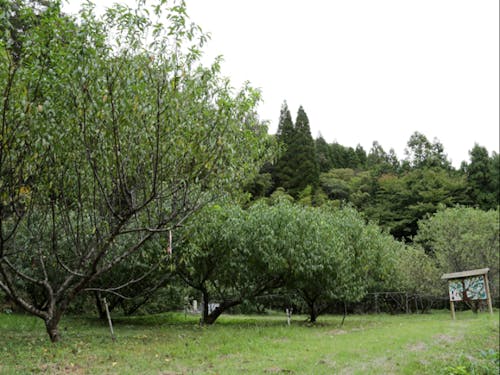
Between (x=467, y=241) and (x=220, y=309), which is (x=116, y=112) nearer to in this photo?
(x=220, y=309)

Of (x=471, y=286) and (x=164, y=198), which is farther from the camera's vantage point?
(x=471, y=286)

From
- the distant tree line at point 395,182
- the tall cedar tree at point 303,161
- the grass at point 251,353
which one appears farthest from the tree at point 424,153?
the grass at point 251,353

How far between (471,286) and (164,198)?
12294mm

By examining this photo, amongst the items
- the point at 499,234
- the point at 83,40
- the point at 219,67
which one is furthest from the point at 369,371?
the point at 499,234

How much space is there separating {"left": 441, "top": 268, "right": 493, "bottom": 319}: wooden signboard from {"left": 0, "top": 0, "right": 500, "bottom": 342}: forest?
313 cm

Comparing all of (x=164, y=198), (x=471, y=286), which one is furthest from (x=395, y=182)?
(x=164, y=198)

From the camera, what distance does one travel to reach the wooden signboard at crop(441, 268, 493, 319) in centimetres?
1427

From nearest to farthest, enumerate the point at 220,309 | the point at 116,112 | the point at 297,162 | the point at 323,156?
the point at 116,112 → the point at 220,309 → the point at 297,162 → the point at 323,156

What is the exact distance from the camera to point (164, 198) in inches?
297

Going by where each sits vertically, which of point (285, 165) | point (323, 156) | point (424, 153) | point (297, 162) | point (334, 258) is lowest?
point (334, 258)

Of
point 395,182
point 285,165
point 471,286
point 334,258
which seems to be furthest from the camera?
point 285,165

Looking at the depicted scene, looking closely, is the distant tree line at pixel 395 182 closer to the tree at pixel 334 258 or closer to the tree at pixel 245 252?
the tree at pixel 334 258

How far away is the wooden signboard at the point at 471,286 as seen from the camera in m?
14.3

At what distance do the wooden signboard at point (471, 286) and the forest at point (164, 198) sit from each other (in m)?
3.13
